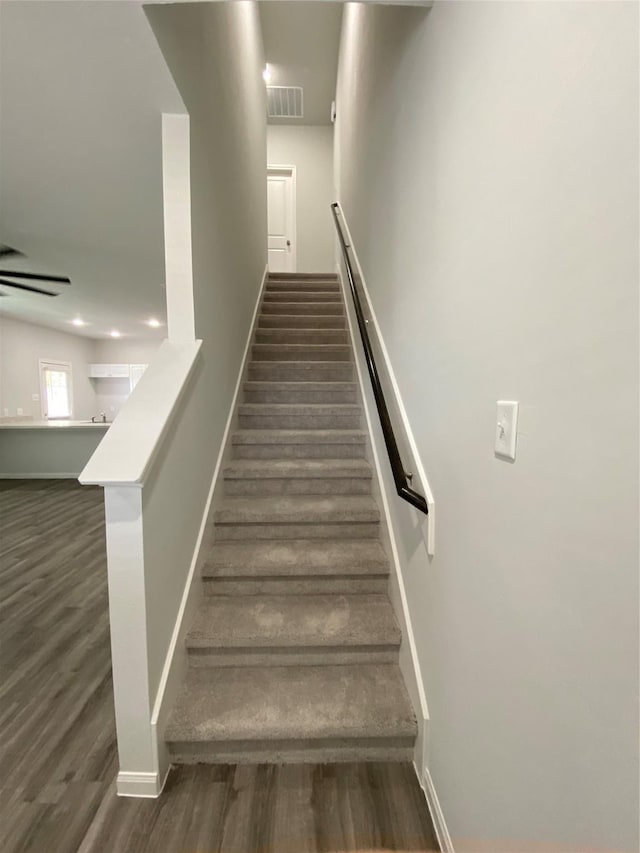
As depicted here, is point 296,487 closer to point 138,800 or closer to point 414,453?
point 414,453

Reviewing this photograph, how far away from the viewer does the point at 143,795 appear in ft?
4.02

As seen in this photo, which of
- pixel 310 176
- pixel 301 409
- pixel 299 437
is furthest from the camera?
pixel 310 176

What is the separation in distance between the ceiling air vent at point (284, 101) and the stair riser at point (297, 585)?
6.22 meters

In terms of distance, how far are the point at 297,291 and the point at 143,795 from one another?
429cm

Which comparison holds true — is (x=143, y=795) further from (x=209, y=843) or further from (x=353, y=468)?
(x=353, y=468)

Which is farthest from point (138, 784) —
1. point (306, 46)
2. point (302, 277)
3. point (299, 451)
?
point (306, 46)

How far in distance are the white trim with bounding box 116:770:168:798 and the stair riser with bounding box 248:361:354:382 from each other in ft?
7.99

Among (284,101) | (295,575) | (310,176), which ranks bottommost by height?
(295,575)

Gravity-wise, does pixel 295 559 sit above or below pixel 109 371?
below

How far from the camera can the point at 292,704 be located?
1413 mm

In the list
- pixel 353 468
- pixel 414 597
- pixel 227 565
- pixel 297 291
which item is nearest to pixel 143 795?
pixel 227 565

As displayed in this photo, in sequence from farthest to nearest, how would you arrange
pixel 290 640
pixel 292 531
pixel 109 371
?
pixel 109 371 → pixel 292 531 → pixel 290 640

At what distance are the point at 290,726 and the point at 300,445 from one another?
1.54 m

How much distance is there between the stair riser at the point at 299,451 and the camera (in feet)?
8.31
